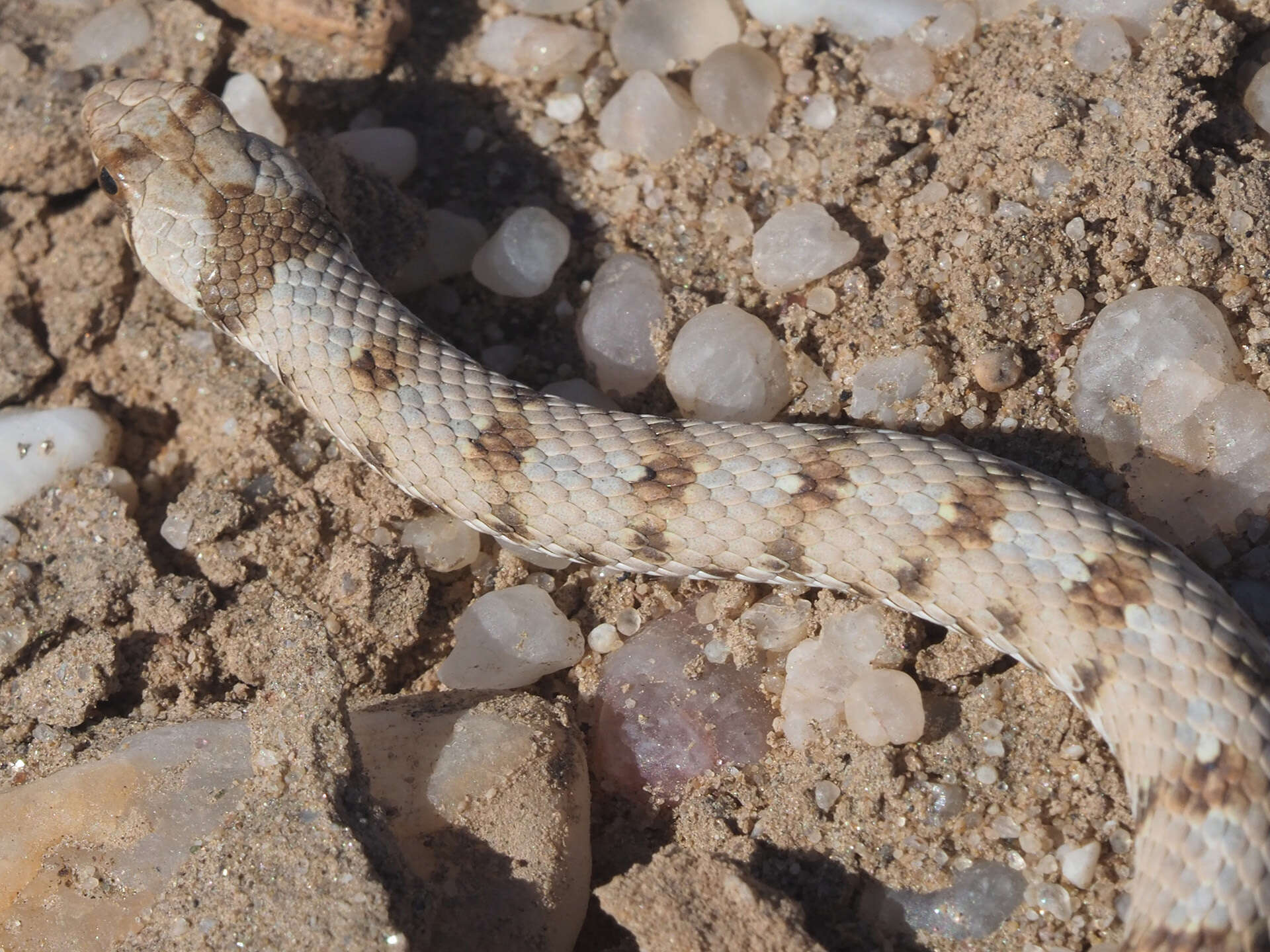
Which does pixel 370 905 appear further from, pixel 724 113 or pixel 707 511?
pixel 724 113

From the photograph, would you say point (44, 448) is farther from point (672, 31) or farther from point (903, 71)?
point (903, 71)

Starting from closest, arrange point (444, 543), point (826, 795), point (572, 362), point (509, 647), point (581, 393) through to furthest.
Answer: point (826, 795)
point (509, 647)
point (444, 543)
point (581, 393)
point (572, 362)

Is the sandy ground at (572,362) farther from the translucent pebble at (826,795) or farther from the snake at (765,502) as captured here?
the snake at (765,502)

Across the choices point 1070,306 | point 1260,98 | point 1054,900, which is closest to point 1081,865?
point 1054,900

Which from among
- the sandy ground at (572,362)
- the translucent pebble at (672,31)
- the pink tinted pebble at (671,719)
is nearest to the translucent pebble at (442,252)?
the sandy ground at (572,362)

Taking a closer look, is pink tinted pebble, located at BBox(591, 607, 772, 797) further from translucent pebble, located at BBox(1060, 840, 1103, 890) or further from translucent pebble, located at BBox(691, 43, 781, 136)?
translucent pebble, located at BBox(691, 43, 781, 136)

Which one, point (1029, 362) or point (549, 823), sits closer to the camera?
point (549, 823)

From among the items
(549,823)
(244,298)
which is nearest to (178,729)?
(549,823)
